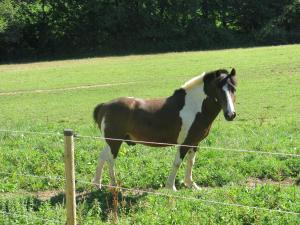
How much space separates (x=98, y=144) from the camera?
12.7 metres

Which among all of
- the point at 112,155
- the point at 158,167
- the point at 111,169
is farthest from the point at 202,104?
the point at 111,169

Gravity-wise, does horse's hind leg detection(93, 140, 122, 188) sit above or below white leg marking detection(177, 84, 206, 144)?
below

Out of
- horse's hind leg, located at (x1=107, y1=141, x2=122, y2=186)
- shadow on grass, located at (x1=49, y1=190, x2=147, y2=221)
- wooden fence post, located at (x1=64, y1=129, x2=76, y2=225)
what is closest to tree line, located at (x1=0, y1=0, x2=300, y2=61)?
horse's hind leg, located at (x1=107, y1=141, x2=122, y2=186)

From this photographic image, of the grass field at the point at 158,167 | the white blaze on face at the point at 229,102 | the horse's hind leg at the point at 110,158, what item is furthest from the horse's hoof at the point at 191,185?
the white blaze on face at the point at 229,102

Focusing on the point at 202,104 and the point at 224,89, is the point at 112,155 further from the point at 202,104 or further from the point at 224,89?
the point at 224,89

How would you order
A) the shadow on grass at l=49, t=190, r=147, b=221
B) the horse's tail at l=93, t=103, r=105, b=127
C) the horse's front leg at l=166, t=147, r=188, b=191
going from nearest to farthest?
the shadow on grass at l=49, t=190, r=147, b=221 < the horse's front leg at l=166, t=147, r=188, b=191 < the horse's tail at l=93, t=103, r=105, b=127

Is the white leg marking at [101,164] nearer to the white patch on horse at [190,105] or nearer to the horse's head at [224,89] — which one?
the white patch on horse at [190,105]

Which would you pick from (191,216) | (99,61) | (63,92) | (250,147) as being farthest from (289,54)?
(191,216)

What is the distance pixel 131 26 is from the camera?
56.8 m

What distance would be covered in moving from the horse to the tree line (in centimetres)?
4254

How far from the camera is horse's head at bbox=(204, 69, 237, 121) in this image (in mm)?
9195

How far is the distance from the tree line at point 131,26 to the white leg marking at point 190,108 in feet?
140

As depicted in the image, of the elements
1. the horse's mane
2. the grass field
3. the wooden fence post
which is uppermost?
the horse's mane

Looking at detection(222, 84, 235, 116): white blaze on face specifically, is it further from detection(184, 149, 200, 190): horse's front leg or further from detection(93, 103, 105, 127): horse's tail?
detection(93, 103, 105, 127): horse's tail
